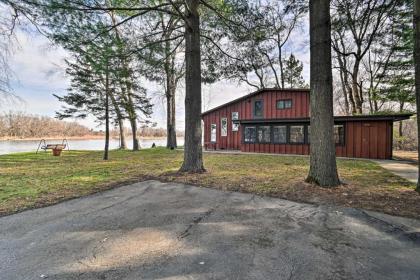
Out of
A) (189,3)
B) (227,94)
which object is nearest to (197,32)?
(189,3)

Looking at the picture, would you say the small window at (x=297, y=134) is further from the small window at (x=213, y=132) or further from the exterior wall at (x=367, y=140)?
the small window at (x=213, y=132)

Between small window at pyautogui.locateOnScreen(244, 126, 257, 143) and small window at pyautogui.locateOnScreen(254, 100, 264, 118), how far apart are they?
1.28 metres

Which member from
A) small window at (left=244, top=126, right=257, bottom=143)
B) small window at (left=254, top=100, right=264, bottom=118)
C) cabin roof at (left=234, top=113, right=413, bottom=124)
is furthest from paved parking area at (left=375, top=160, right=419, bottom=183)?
small window at (left=254, top=100, right=264, bottom=118)

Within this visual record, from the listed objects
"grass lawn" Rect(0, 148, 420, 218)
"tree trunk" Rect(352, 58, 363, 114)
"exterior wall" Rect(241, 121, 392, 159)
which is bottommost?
"grass lawn" Rect(0, 148, 420, 218)

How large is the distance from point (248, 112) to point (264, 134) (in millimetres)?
2493

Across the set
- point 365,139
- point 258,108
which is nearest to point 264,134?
point 258,108

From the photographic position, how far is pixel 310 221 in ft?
10.4

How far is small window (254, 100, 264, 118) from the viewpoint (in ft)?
51.7

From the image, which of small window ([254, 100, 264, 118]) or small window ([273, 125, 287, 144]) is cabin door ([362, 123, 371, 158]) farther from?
small window ([254, 100, 264, 118])

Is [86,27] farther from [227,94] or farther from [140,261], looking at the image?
[227,94]

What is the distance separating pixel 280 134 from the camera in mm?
14102

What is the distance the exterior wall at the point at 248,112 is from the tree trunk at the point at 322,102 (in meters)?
Result: 9.59

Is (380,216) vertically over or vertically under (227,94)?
under

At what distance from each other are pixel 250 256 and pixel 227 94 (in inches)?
939
